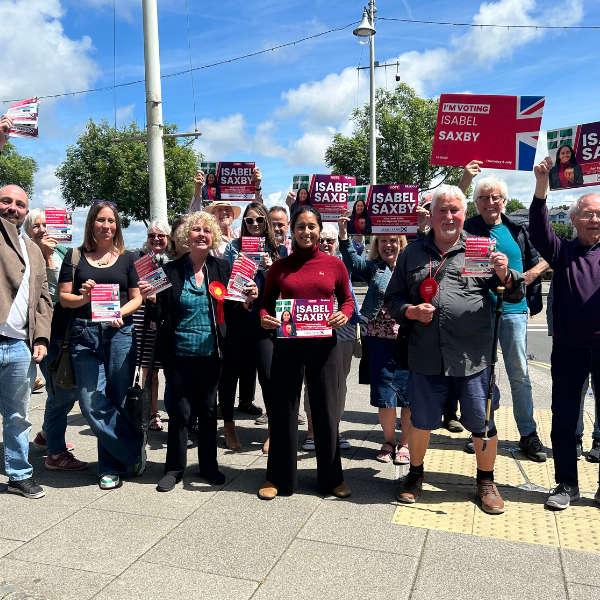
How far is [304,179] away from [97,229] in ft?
9.98

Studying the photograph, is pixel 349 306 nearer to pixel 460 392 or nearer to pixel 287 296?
pixel 287 296

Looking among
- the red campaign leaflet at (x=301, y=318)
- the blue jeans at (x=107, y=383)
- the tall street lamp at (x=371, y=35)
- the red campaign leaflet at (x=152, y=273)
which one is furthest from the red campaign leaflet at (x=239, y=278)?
the tall street lamp at (x=371, y=35)

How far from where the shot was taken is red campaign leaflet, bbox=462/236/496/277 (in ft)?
12.2

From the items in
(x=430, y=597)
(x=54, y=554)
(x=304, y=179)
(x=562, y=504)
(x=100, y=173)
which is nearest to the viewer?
(x=430, y=597)

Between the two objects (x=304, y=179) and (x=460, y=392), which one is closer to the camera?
(x=460, y=392)

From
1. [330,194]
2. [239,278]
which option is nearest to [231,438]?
[239,278]

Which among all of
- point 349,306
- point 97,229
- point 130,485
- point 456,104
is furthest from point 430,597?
point 456,104

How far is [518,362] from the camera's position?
16.2ft

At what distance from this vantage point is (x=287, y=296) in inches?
163

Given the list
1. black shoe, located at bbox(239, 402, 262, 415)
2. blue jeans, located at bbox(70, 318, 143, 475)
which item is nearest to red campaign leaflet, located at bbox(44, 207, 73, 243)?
blue jeans, located at bbox(70, 318, 143, 475)

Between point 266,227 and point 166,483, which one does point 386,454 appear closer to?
point 166,483

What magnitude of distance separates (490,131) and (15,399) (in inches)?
187

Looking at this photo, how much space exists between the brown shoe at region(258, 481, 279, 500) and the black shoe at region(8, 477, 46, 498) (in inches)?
61.9

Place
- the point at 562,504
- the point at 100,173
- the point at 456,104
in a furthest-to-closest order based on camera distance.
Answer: the point at 100,173 < the point at 456,104 < the point at 562,504
